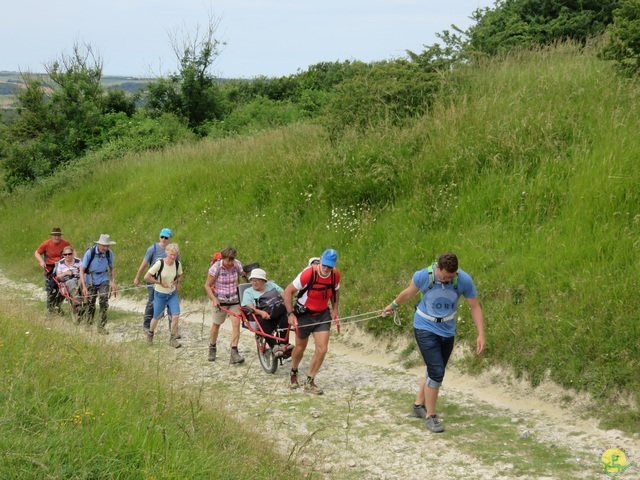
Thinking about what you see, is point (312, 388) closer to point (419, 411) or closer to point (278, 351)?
point (278, 351)

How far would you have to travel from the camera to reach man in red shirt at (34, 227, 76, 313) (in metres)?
15.0

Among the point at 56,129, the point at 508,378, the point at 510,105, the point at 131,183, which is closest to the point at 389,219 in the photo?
the point at 510,105

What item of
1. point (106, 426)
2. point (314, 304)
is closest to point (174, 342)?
point (314, 304)

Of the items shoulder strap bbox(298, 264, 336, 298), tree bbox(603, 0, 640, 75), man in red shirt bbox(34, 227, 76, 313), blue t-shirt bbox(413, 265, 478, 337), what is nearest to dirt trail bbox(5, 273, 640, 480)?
blue t-shirt bbox(413, 265, 478, 337)

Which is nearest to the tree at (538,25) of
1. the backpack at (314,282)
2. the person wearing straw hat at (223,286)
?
the person wearing straw hat at (223,286)

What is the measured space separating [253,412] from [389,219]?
6.18m

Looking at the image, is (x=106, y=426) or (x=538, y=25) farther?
(x=538, y=25)

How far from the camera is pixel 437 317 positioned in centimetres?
801

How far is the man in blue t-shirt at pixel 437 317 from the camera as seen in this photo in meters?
7.95

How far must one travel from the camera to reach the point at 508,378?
31.3ft

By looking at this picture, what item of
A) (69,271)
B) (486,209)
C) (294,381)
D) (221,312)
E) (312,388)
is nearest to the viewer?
(312,388)

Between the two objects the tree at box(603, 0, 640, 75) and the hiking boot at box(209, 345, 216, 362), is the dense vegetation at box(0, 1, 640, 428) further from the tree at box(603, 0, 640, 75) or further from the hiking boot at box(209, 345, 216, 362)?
the hiking boot at box(209, 345, 216, 362)

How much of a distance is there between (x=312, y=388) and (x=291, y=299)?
126 centimetres

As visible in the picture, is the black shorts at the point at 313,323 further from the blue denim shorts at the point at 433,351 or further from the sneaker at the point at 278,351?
the blue denim shorts at the point at 433,351
